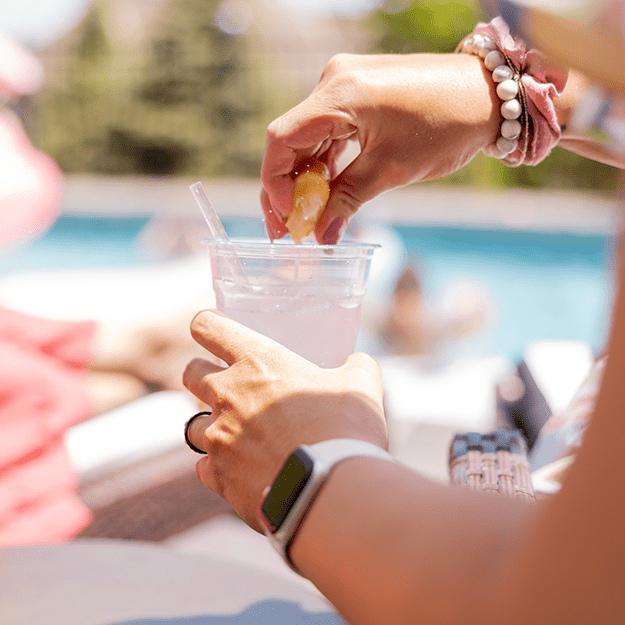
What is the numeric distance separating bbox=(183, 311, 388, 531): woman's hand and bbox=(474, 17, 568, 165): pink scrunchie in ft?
2.14

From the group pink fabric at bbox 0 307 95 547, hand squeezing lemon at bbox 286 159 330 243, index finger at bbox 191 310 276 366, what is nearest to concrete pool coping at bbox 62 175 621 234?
pink fabric at bbox 0 307 95 547

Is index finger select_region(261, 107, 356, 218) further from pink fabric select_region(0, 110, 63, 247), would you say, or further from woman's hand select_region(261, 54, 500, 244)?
pink fabric select_region(0, 110, 63, 247)

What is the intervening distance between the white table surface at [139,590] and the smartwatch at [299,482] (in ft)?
1.13

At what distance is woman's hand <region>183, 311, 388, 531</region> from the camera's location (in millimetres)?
613

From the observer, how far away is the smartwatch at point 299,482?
1.79 ft

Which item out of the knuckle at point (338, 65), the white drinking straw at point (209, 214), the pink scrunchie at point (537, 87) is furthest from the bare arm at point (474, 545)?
the pink scrunchie at point (537, 87)

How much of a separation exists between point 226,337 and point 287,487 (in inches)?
9.2

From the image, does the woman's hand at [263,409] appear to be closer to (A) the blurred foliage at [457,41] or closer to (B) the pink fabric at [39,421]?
(B) the pink fabric at [39,421]

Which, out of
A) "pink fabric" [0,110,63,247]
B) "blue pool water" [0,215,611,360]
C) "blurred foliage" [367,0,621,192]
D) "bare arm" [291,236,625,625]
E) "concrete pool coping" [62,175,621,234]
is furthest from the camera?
"blurred foliage" [367,0,621,192]

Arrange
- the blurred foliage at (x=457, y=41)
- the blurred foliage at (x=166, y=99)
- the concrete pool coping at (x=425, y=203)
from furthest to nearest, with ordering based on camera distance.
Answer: the blurred foliage at (x=166, y=99), the blurred foliage at (x=457, y=41), the concrete pool coping at (x=425, y=203)

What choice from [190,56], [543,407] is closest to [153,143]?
[190,56]

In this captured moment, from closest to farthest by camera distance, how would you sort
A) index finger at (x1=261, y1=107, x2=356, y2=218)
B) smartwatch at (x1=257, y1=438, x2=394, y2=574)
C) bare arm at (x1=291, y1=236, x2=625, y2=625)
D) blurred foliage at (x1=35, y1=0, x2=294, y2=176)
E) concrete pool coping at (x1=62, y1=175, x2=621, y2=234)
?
bare arm at (x1=291, y1=236, x2=625, y2=625)
smartwatch at (x1=257, y1=438, x2=394, y2=574)
index finger at (x1=261, y1=107, x2=356, y2=218)
concrete pool coping at (x1=62, y1=175, x2=621, y2=234)
blurred foliage at (x1=35, y1=0, x2=294, y2=176)

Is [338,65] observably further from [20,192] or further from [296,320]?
[20,192]

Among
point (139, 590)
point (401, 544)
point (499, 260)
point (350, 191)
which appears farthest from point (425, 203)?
point (401, 544)
